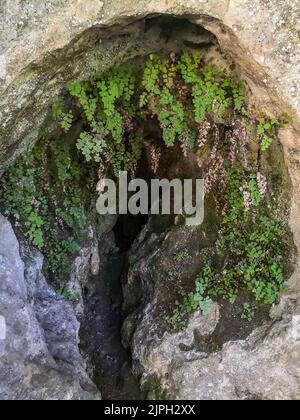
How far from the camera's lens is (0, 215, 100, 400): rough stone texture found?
416 centimetres

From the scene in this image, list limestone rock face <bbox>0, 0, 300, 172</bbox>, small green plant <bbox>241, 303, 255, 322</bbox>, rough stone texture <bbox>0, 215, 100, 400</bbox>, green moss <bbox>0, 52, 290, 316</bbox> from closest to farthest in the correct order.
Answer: limestone rock face <bbox>0, 0, 300, 172</bbox> → rough stone texture <bbox>0, 215, 100, 400</bbox> → green moss <bbox>0, 52, 290, 316</bbox> → small green plant <bbox>241, 303, 255, 322</bbox>

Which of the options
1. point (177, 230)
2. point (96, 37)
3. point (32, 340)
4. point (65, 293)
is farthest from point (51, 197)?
point (96, 37)

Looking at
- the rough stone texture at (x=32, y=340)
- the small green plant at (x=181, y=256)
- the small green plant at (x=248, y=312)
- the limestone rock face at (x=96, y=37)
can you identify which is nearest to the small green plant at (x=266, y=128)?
the limestone rock face at (x=96, y=37)

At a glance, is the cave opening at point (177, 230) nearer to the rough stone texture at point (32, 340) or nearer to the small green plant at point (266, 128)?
the small green plant at point (266, 128)

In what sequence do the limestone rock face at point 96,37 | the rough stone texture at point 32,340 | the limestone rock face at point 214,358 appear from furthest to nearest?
the limestone rock face at point 214,358 → the rough stone texture at point 32,340 → the limestone rock face at point 96,37

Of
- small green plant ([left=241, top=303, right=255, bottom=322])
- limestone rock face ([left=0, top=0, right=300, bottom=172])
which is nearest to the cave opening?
small green plant ([left=241, top=303, right=255, bottom=322])

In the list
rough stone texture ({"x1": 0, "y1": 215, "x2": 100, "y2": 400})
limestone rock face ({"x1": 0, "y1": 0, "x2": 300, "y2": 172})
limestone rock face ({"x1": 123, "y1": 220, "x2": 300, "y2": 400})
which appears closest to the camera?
limestone rock face ({"x1": 0, "y1": 0, "x2": 300, "y2": 172})

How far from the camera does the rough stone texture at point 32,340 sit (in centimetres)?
416

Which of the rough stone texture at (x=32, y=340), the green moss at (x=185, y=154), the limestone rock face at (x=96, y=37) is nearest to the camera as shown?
the limestone rock face at (x=96, y=37)

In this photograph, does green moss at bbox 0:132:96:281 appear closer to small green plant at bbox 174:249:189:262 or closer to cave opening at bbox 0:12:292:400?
cave opening at bbox 0:12:292:400

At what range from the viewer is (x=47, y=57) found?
13.8 feet

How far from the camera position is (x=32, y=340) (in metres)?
4.47

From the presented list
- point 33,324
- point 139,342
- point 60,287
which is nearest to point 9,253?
point 33,324

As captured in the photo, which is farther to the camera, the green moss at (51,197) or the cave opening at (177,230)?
the green moss at (51,197)
